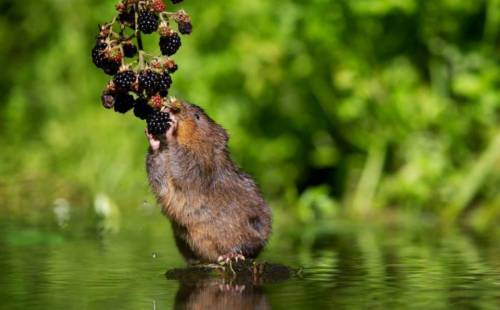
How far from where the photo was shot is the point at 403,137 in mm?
9320

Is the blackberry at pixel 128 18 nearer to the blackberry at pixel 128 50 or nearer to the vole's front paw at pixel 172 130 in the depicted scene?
the blackberry at pixel 128 50

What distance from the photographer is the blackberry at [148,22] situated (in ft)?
16.4

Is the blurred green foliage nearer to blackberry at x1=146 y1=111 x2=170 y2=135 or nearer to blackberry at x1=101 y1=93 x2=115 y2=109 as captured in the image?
blackberry at x1=146 y1=111 x2=170 y2=135

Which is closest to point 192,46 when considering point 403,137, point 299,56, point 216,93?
point 216,93

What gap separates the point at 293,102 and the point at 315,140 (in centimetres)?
40

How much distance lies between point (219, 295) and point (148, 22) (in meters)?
1.27

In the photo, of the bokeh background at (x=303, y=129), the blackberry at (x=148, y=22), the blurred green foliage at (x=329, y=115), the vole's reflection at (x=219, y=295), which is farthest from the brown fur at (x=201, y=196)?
the blurred green foliage at (x=329, y=115)

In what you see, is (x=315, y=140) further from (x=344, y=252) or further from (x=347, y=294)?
(x=347, y=294)

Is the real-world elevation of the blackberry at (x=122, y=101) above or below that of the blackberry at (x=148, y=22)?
below

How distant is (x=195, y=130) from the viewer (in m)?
5.59

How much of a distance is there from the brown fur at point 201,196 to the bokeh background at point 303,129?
0.85m

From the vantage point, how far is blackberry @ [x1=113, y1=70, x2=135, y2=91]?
16.5 ft

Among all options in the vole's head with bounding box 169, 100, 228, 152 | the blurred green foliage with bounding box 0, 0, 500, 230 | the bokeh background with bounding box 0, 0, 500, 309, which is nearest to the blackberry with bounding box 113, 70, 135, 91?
the vole's head with bounding box 169, 100, 228, 152

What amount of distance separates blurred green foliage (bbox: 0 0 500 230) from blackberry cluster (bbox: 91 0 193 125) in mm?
3285
